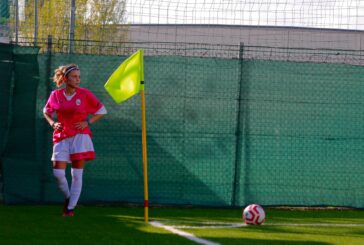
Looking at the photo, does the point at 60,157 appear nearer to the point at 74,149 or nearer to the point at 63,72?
the point at 74,149

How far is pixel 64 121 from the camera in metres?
10.6

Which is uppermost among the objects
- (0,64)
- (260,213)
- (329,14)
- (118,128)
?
(329,14)

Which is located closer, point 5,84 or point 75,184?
point 75,184

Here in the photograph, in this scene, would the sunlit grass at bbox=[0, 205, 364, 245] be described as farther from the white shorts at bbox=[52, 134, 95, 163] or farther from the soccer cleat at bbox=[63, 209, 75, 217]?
the white shorts at bbox=[52, 134, 95, 163]

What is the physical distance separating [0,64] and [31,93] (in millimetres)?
567

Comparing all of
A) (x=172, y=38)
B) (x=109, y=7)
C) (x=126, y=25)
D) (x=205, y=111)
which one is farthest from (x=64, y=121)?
(x=109, y=7)

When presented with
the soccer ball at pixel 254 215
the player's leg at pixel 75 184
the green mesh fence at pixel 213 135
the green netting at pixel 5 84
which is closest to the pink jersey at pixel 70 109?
the player's leg at pixel 75 184

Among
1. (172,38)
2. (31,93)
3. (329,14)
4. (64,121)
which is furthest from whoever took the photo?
(172,38)

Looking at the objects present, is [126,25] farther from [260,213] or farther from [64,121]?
[260,213]

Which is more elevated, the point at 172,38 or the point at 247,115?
the point at 172,38

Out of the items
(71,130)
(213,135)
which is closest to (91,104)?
(71,130)

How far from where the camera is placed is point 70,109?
1062 centimetres

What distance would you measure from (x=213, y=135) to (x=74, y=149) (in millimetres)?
2442

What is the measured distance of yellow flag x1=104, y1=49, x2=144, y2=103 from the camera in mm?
10344
